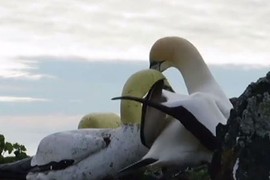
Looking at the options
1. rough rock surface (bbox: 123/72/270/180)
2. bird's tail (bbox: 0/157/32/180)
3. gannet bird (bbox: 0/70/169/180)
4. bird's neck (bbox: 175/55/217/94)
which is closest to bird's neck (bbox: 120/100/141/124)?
gannet bird (bbox: 0/70/169/180)

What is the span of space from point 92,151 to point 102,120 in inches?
51.2

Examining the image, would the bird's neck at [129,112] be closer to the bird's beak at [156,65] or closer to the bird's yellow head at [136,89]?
the bird's yellow head at [136,89]

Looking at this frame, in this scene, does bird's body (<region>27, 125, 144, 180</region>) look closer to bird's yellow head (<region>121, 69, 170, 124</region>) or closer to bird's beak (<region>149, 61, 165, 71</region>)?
bird's yellow head (<region>121, 69, 170, 124</region>)

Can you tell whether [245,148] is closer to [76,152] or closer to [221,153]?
[221,153]

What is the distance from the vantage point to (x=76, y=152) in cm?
538

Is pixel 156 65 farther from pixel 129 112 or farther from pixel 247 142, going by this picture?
pixel 247 142

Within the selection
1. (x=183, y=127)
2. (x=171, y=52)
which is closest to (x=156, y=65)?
(x=171, y=52)

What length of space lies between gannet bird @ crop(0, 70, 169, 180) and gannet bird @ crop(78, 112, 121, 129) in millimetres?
908

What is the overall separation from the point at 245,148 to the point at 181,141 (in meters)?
2.47

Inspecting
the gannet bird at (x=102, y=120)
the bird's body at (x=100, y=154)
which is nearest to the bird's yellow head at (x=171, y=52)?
the gannet bird at (x=102, y=120)

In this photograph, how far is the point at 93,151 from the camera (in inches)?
210

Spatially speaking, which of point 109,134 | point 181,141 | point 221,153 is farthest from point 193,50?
point 221,153

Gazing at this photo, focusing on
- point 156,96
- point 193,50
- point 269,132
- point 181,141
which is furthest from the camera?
point 193,50

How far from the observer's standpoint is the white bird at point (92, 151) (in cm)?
523
